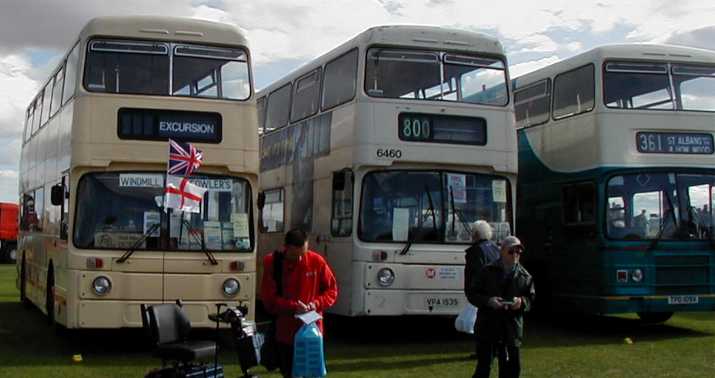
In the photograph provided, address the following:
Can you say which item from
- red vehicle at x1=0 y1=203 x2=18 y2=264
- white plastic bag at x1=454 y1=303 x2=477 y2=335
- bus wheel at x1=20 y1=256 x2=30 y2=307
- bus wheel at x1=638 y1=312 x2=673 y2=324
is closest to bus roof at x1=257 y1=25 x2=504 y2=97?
white plastic bag at x1=454 y1=303 x2=477 y2=335

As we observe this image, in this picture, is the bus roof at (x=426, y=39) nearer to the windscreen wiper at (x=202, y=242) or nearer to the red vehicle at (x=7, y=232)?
the windscreen wiper at (x=202, y=242)

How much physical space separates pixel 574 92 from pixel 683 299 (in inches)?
149

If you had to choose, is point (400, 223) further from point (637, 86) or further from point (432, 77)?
point (637, 86)

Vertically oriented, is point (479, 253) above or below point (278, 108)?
below

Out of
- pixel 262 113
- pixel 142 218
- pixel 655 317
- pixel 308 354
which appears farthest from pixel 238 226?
pixel 655 317

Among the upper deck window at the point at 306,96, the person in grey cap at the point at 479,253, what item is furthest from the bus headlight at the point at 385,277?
the upper deck window at the point at 306,96

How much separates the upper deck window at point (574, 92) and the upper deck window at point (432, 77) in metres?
1.85

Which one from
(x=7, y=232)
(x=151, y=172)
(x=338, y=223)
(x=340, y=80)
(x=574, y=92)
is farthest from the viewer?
(x=7, y=232)

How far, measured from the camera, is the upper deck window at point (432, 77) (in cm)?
1497

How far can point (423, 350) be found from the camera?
48.4 ft

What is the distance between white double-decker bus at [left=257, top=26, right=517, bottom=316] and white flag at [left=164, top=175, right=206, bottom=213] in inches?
50.0

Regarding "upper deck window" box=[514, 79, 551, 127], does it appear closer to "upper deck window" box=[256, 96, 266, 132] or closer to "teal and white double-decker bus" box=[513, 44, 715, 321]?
"teal and white double-decker bus" box=[513, 44, 715, 321]

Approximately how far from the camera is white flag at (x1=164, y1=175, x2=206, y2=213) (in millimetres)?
13055

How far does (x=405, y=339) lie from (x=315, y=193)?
2.70 meters
